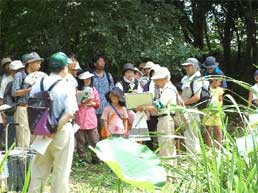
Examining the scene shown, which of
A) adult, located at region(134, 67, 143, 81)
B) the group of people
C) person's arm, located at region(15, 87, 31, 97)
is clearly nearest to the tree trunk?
the group of people

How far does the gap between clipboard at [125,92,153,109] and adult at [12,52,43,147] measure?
4.55ft

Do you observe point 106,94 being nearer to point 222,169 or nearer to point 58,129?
point 58,129

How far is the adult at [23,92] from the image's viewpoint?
6.89 m

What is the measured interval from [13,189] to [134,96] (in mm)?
1613

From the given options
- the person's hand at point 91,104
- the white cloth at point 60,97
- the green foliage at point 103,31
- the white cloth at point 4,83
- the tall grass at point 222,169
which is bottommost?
the tall grass at point 222,169

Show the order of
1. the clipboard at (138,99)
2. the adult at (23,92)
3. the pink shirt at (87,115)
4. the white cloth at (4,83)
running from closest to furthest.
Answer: the clipboard at (138,99), the adult at (23,92), the white cloth at (4,83), the pink shirt at (87,115)

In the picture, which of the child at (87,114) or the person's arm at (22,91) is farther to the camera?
the child at (87,114)

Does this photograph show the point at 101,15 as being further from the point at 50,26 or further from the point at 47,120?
the point at 47,120

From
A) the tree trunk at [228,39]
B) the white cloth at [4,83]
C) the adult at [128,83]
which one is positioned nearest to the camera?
the white cloth at [4,83]

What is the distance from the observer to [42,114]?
4684 millimetres

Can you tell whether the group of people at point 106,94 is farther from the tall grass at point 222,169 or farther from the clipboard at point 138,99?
the tall grass at point 222,169

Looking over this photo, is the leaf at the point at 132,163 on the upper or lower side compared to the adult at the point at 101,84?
lower

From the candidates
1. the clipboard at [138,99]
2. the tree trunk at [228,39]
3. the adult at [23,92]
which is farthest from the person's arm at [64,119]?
the tree trunk at [228,39]

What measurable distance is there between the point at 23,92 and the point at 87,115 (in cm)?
98
